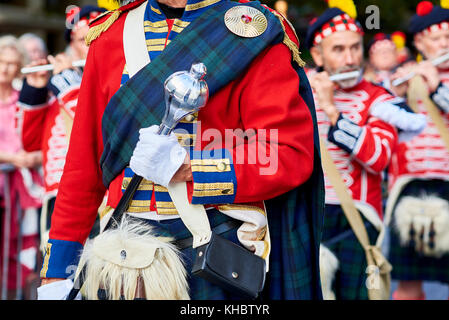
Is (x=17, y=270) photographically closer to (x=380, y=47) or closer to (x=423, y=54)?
(x=423, y=54)

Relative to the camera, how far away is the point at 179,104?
6.56ft

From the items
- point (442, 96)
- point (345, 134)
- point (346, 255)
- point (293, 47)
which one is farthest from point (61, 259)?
point (442, 96)

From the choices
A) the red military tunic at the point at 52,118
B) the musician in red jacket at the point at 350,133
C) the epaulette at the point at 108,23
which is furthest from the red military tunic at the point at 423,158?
Answer: the epaulette at the point at 108,23

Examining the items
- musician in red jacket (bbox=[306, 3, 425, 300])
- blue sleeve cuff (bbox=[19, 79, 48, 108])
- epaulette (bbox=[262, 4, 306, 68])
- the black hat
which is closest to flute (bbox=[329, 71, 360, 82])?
musician in red jacket (bbox=[306, 3, 425, 300])

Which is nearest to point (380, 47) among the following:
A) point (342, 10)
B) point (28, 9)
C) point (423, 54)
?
point (423, 54)

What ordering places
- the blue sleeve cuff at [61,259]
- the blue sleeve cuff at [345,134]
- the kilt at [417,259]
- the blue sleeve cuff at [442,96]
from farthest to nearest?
the kilt at [417,259], the blue sleeve cuff at [442,96], the blue sleeve cuff at [345,134], the blue sleeve cuff at [61,259]

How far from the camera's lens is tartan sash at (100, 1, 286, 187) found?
2172 mm

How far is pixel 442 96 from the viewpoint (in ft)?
17.0

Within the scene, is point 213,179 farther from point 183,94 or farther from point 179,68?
point 179,68

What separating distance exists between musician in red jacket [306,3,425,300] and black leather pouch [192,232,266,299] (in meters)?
2.09

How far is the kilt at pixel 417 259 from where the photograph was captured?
5473 millimetres

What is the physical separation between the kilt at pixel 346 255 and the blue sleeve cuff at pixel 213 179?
2.32m

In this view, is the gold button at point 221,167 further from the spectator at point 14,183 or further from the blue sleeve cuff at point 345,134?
the spectator at point 14,183

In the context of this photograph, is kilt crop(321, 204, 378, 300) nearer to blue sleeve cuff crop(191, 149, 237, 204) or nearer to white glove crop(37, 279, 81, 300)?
white glove crop(37, 279, 81, 300)
